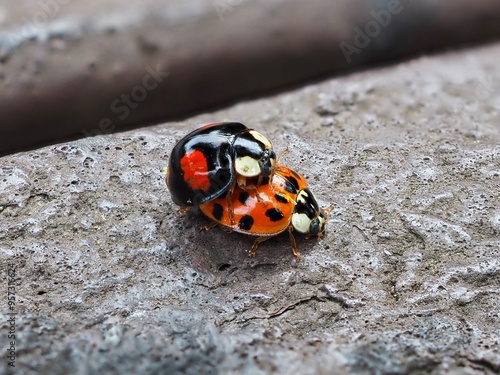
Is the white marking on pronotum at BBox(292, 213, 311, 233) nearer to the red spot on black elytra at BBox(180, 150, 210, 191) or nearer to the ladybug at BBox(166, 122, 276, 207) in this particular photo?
Result: the ladybug at BBox(166, 122, 276, 207)

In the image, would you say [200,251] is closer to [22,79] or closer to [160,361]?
[160,361]

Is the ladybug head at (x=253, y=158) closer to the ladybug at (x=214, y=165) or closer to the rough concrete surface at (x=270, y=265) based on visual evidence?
the ladybug at (x=214, y=165)

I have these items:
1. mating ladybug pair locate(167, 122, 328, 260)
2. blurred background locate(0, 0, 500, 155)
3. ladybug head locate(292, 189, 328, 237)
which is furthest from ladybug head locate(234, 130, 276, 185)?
blurred background locate(0, 0, 500, 155)

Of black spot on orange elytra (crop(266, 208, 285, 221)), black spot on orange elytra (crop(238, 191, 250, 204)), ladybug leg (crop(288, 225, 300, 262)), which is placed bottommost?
ladybug leg (crop(288, 225, 300, 262))

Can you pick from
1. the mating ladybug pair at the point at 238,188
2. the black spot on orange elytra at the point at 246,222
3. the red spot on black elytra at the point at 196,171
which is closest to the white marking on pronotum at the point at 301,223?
the mating ladybug pair at the point at 238,188

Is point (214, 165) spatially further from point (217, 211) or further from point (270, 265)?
point (270, 265)

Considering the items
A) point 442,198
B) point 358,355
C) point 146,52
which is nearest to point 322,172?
point 442,198

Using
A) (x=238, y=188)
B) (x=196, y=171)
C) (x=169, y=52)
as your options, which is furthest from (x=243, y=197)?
(x=169, y=52)
